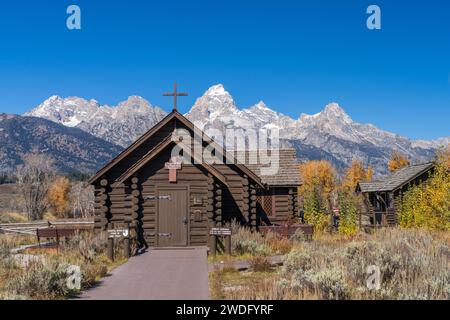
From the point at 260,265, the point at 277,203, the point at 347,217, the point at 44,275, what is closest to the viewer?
Result: the point at 44,275

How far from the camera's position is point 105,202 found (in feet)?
68.9

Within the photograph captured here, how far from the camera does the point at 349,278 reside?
37.1ft

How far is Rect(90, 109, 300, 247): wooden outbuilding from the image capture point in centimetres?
1989

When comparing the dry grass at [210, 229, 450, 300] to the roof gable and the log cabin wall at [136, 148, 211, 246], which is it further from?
the roof gable

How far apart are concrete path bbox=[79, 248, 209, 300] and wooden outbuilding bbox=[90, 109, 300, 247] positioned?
2.80 m

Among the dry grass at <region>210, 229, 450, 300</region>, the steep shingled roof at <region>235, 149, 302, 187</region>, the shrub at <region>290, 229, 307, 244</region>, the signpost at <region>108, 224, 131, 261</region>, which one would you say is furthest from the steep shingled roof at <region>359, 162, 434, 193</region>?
the signpost at <region>108, 224, 131, 261</region>

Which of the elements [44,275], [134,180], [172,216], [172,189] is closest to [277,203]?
[172,216]

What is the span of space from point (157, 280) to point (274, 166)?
17206mm

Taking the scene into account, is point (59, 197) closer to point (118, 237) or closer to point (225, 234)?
point (118, 237)

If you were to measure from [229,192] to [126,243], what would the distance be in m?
6.77

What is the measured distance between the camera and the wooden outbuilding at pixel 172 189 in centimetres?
1989

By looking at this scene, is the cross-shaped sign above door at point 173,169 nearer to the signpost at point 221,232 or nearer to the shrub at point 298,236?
the signpost at point 221,232
